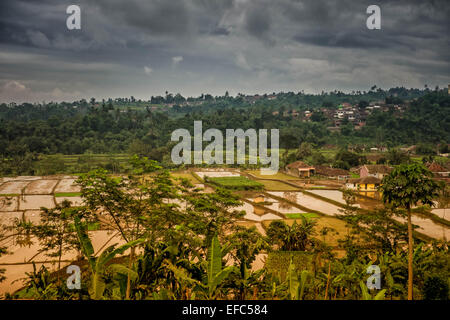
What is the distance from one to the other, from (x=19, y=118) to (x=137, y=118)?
2920 centimetres

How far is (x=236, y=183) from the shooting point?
28094 mm

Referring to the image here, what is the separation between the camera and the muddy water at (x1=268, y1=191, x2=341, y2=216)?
21.0m

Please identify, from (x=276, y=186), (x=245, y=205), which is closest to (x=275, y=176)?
(x=276, y=186)

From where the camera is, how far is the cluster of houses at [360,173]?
25844mm

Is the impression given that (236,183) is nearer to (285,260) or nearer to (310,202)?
(310,202)

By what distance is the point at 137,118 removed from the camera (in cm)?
6062

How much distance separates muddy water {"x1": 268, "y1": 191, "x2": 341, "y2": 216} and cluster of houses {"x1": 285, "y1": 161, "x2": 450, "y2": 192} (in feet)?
14.8

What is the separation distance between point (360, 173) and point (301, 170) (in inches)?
229

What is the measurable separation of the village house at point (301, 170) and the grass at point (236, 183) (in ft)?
23.1

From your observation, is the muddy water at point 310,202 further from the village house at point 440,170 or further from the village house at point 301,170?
the village house at point 440,170

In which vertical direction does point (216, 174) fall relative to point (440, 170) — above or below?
below

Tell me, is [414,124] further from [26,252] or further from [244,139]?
[26,252]

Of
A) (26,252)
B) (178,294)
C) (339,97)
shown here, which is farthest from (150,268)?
(339,97)

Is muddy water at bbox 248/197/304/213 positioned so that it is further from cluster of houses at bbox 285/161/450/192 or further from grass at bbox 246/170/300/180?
grass at bbox 246/170/300/180
